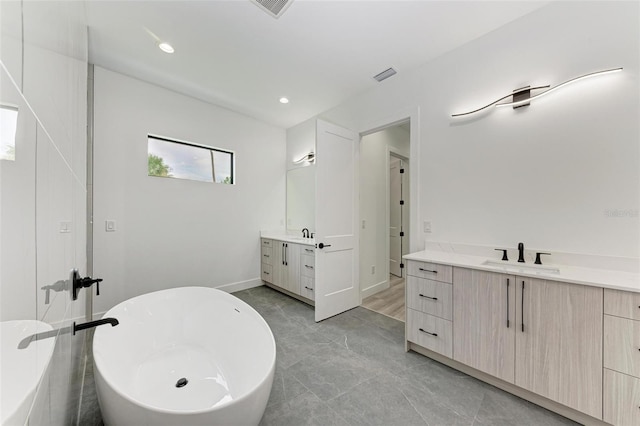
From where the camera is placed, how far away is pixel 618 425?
1.23m

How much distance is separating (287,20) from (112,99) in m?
2.27

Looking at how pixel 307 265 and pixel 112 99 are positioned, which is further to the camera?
pixel 307 265

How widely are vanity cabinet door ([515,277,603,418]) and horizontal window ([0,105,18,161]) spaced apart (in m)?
2.25

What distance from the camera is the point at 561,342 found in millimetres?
1390

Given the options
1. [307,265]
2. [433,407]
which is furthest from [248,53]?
[433,407]

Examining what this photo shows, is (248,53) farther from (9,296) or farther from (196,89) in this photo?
(9,296)

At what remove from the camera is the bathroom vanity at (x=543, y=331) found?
4.06 ft

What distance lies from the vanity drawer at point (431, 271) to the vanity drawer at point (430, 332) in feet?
1.10

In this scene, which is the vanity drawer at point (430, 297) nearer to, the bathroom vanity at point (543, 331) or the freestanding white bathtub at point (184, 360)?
the bathroom vanity at point (543, 331)

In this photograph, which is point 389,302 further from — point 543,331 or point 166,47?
point 166,47

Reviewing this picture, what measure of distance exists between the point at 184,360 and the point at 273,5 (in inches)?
113

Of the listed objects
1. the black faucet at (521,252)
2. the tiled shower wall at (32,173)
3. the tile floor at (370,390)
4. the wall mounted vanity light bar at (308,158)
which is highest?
the wall mounted vanity light bar at (308,158)

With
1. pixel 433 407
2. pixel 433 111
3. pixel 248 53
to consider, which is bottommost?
pixel 433 407

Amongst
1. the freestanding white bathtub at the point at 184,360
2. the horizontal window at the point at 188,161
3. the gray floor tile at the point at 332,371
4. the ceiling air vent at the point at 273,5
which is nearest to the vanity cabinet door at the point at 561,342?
the gray floor tile at the point at 332,371
